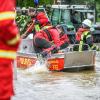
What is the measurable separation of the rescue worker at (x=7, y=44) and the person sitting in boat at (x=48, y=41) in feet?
38.0

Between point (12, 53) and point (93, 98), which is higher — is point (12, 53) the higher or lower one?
the higher one

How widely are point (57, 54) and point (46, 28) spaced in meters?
0.81

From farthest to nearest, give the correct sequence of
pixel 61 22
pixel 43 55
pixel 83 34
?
pixel 61 22
pixel 83 34
pixel 43 55

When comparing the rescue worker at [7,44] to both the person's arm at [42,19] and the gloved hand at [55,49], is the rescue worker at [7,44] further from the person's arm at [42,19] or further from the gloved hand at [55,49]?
the person's arm at [42,19]

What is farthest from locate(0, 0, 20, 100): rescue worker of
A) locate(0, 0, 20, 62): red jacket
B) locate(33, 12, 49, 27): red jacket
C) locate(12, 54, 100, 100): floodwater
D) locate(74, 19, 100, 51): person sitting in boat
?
locate(74, 19, 100, 51): person sitting in boat

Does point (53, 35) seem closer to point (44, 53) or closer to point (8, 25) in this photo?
point (44, 53)

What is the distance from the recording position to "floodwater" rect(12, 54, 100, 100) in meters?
10.5

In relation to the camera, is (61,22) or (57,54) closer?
(57,54)

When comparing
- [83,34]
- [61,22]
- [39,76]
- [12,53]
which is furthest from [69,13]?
[12,53]

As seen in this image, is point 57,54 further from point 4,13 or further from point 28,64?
point 4,13

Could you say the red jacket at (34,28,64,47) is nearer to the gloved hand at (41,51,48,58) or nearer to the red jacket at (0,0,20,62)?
the gloved hand at (41,51,48,58)

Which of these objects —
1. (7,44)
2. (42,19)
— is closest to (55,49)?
(42,19)

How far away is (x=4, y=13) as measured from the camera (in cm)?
389

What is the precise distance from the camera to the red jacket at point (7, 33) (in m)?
3.85
